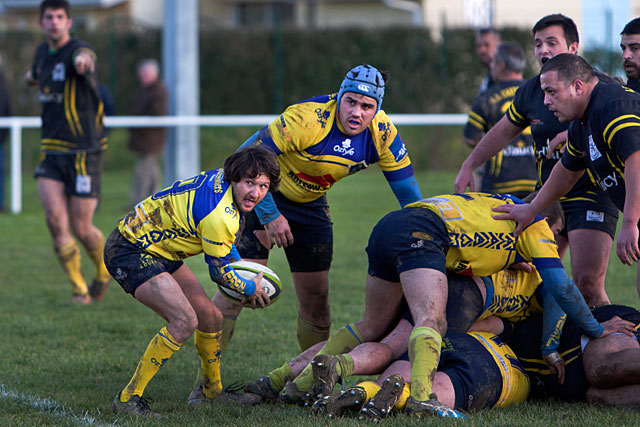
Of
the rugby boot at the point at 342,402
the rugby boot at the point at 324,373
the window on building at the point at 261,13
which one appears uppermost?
the window on building at the point at 261,13

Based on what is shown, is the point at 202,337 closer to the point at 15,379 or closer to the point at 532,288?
the point at 15,379

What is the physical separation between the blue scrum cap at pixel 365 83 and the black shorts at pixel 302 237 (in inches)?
32.5

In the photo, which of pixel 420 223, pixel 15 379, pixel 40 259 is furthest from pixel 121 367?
pixel 40 259

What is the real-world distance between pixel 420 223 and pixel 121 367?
2.33 metres

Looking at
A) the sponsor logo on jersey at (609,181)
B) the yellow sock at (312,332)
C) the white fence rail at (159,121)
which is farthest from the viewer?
the white fence rail at (159,121)

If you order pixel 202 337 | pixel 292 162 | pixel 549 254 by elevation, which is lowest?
pixel 202 337

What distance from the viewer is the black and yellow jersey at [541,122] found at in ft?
19.1

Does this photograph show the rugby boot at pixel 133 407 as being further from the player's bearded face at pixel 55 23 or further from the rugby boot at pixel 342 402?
the player's bearded face at pixel 55 23

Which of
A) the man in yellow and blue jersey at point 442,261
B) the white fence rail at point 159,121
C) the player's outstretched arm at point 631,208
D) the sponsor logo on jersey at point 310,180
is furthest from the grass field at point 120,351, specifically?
the white fence rail at point 159,121

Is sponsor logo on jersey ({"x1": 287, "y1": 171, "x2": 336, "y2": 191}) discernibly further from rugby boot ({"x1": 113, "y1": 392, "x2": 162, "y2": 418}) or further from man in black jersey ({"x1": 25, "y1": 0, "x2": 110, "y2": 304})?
man in black jersey ({"x1": 25, "y1": 0, "x2": 110, "y2": 304})

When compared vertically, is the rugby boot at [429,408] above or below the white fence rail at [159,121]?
below

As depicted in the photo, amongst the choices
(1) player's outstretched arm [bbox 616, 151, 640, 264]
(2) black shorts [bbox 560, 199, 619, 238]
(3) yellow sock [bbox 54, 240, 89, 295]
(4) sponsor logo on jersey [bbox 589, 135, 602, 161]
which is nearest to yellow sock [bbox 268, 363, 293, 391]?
(1) player's outstretched arm [bbox 616, 151, 640, 264]

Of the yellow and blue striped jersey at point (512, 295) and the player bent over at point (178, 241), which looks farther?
the yellow and blue striped jersey at point (512, 295)

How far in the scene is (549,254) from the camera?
4.77 meters
